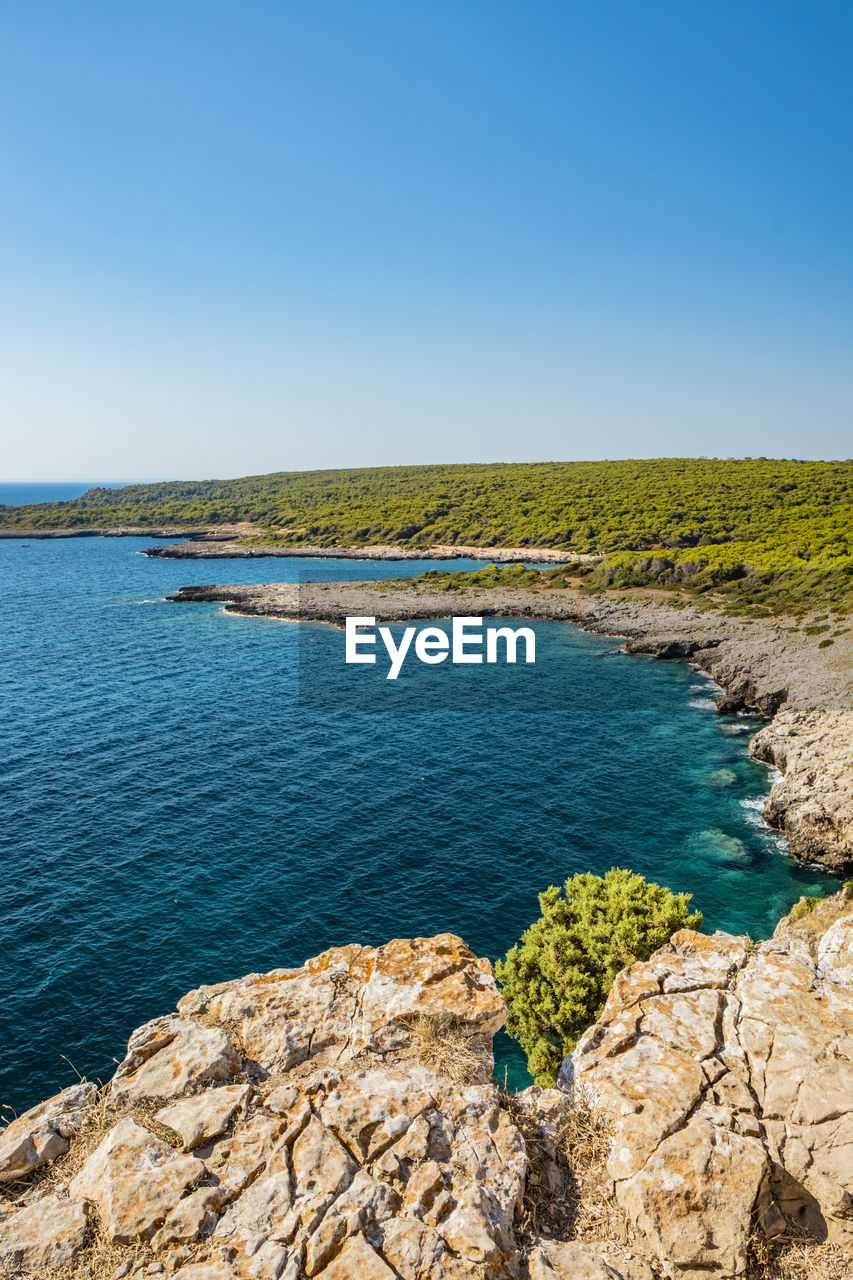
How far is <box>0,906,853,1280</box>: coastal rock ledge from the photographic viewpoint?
10.4 m

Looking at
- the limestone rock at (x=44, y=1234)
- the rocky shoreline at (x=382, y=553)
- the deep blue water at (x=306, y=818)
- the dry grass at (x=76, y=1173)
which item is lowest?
the deep blue water at (x=306, y=818)

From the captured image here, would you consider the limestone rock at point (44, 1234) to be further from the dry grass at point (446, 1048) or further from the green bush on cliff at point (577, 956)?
the green bush on cliff at point (577, 956)

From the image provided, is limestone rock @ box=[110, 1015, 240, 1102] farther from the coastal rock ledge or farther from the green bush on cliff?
the green bush on cliff

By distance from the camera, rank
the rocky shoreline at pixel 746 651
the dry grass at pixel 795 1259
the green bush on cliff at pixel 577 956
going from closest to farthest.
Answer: the dry grass at pixel 795 1259
the green bush on cliff at pixel 577 956
the rocky shoreline at pixel 746 651

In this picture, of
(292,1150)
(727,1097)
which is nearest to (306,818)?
(292,1150)

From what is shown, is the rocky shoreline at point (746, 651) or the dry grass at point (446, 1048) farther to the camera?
the rocky shoreline at point (746, 651)

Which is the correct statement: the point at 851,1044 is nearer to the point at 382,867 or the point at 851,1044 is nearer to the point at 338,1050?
the point at 338,1050

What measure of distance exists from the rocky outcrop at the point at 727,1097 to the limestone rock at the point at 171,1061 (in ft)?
24.9

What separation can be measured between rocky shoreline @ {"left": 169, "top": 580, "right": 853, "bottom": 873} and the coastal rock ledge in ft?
116

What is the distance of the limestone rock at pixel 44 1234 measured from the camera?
10.1 metres

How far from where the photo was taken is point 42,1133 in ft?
40.3

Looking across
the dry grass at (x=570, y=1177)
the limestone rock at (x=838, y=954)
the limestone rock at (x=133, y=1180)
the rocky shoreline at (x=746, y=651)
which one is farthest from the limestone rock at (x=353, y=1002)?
the rocky shoreline at (x=746, y=651)

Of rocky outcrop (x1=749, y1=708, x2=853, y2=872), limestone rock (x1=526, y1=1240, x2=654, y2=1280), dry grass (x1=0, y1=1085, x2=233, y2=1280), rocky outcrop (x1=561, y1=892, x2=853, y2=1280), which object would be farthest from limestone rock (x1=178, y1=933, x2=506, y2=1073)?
rocky outcrop (x1=749, y1=708, x2=853, y2=872)

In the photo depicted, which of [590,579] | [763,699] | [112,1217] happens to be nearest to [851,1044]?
[112,1217]
